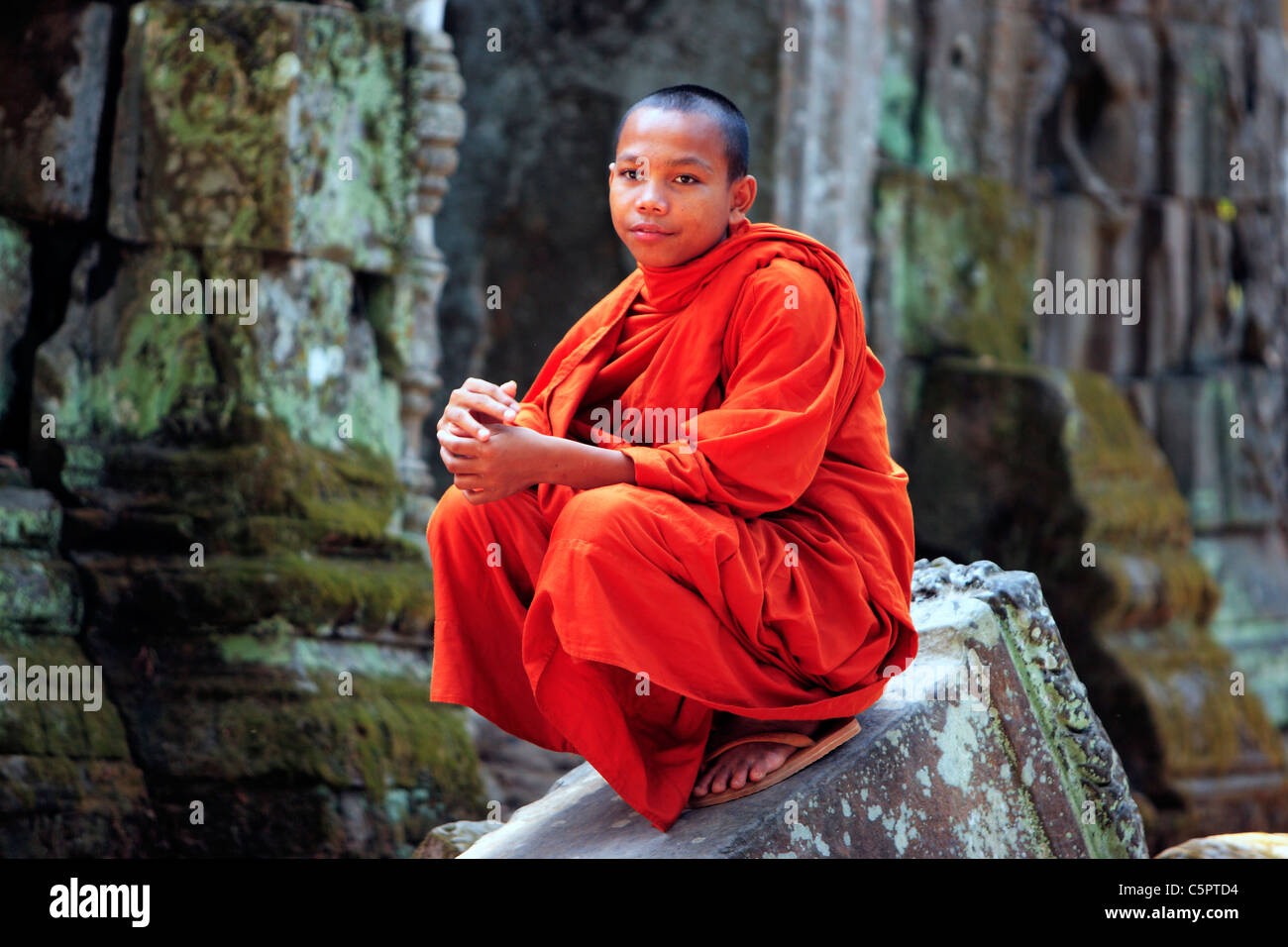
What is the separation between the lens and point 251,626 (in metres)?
4.97

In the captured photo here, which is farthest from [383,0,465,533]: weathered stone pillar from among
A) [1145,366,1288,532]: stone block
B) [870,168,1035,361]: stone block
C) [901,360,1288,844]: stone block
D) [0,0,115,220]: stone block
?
[1145,366,1288,532]: stone block

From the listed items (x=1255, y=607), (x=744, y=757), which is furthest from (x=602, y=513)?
(x=1255, y=607)

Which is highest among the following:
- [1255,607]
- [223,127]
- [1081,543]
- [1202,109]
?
[1202,109]

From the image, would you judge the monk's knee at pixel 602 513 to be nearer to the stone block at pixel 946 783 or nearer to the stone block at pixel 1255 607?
the stone block at pixel 946 783

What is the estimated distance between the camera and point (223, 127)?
16.7ft

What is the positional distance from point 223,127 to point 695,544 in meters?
2.91

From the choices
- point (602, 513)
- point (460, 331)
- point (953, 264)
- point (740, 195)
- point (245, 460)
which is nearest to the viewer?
point (602, 513)

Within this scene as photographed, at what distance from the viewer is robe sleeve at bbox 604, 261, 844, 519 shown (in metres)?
2.89

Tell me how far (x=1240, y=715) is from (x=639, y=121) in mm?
7884

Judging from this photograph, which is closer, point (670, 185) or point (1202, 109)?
point (670, 185)

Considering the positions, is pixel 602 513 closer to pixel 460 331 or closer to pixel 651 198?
pixel 651 198

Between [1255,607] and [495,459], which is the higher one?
[495,459]

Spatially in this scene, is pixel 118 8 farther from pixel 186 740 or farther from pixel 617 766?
pixel 617 766

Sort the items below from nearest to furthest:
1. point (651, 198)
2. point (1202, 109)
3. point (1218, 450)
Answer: point (651, 198), point (1218, 450), point (1202, 109)
